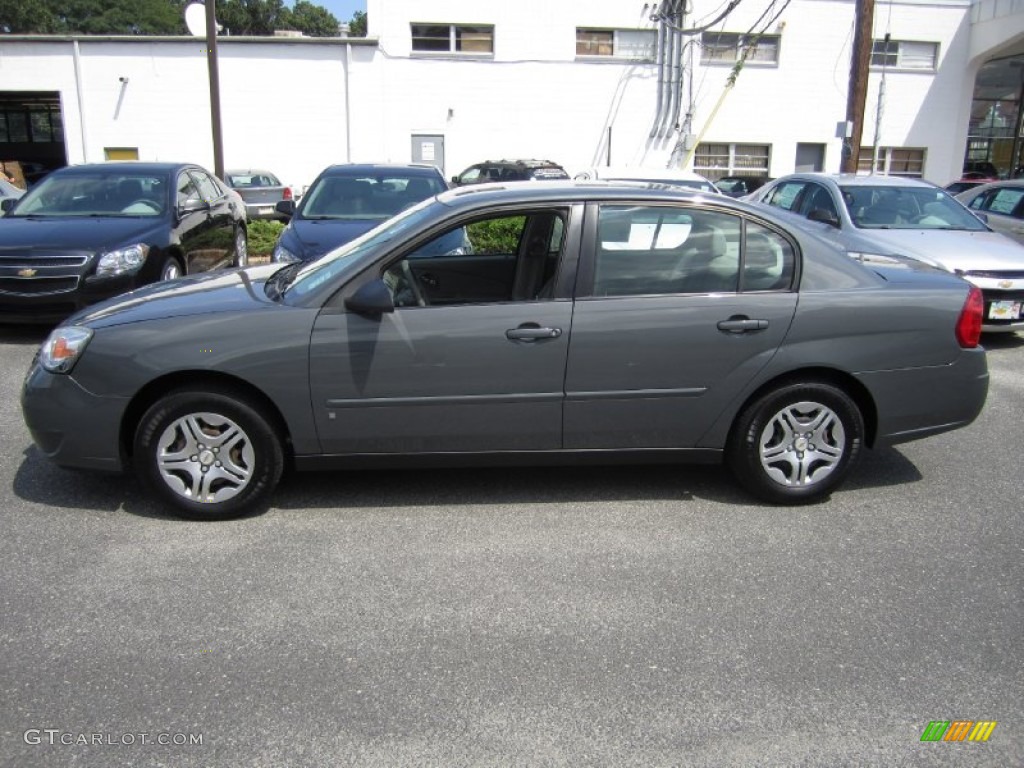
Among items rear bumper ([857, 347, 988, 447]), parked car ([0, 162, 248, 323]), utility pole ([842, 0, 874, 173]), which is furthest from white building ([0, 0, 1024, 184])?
rear bumper ([857, 347, 988, 447])

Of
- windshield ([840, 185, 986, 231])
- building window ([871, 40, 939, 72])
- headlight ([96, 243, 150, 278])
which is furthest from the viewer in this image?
building window ([871, 40, 939, 72])

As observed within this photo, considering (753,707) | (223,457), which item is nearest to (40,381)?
(223,457)

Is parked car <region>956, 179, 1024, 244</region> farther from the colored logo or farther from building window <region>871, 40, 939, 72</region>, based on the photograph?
building window <region>871, 40, 939, 72</region>

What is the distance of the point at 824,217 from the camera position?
8.89 metres

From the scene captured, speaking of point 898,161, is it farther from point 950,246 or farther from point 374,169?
point 374,169

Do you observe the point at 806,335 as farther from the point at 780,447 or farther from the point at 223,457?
the point at 223,457

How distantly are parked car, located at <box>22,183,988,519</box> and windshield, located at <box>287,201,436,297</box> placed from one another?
0.04 meters

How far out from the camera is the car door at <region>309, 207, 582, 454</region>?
4152 mm

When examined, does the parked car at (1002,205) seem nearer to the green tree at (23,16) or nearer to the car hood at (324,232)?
the car hood at (324,232)

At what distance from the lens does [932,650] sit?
10.6 ft

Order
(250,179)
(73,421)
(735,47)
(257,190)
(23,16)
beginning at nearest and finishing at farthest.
→ 1. (73,421)
2. (257,190)
3. (250,179)
4. (735,47)
5. (23,16)

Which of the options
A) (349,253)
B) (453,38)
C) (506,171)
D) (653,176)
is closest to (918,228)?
(653,176)

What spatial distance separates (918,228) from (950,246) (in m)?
0.73
